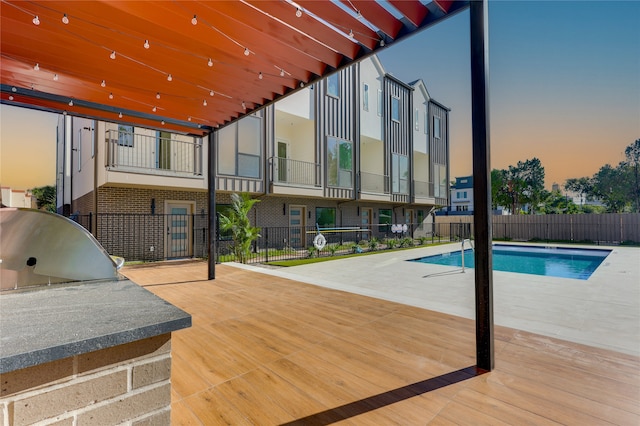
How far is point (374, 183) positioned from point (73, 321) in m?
16.4

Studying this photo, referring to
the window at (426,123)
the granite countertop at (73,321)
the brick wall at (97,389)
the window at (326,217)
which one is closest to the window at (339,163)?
the window at (326,217)

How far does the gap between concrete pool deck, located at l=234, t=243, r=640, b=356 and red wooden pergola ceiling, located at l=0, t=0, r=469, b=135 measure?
3.41 meters

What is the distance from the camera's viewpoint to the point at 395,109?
59.2ft

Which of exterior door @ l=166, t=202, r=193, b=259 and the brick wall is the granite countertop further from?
exterior door @ l=166, t=202, r=193, b=259

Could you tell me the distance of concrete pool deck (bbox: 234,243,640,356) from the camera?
355 centimetres

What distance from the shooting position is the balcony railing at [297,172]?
13.1 meters

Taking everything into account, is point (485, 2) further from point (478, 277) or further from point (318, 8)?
point (478, 277)

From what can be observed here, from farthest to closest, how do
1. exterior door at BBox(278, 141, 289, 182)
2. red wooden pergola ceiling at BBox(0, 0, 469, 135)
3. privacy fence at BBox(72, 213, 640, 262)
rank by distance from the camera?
exterior door at BBox(278, 141, 289, 182), privacy fence at BBox(72, 213, 640, 262), red wooden pergola ceiling at BBox(0, 0, 469, 135)

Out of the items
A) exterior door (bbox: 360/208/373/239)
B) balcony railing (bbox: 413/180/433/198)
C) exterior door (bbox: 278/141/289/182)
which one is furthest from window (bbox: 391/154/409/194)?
exterior door (bbox: 278/141/289/182)

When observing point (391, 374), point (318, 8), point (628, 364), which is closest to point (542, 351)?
point (628, 364)

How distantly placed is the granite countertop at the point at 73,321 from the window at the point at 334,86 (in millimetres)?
14182

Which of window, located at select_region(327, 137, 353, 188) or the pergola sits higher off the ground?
window, located at select_region(327, 137, 353, 188)

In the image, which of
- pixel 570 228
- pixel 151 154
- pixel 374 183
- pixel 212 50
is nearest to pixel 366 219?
pixel 374 183

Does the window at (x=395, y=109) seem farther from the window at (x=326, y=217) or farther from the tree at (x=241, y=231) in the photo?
the tree at (x=241, y=231)
